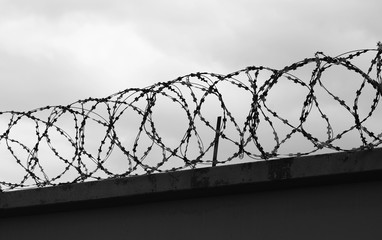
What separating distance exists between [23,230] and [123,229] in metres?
1.25

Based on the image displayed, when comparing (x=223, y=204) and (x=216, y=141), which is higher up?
(x=216, y=141)

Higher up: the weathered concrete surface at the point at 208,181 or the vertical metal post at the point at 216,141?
the vertical metal post at the point at 216,141

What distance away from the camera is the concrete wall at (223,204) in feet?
24.5

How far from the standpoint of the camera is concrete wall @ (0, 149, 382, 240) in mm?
7477

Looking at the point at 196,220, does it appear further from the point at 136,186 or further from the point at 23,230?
the point at 23,230

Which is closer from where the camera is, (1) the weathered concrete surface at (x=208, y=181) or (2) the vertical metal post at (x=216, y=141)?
(1) the weathered concrete surface at (x=208, y=181)

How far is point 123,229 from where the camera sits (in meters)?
8.62

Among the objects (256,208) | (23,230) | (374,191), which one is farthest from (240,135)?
(23,230)

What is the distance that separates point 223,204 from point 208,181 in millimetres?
247

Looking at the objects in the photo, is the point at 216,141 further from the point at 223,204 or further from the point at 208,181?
the point at 223,204

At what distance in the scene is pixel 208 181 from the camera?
318 inches

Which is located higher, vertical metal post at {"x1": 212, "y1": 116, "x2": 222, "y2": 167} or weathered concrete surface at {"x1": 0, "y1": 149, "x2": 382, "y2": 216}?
vertical metal post at {"x1": 212, "y1": 116, "x2": 222, "y2": 167}

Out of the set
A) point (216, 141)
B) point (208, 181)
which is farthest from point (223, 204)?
point (216, 141)

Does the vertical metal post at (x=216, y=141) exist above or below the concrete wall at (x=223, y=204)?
above
